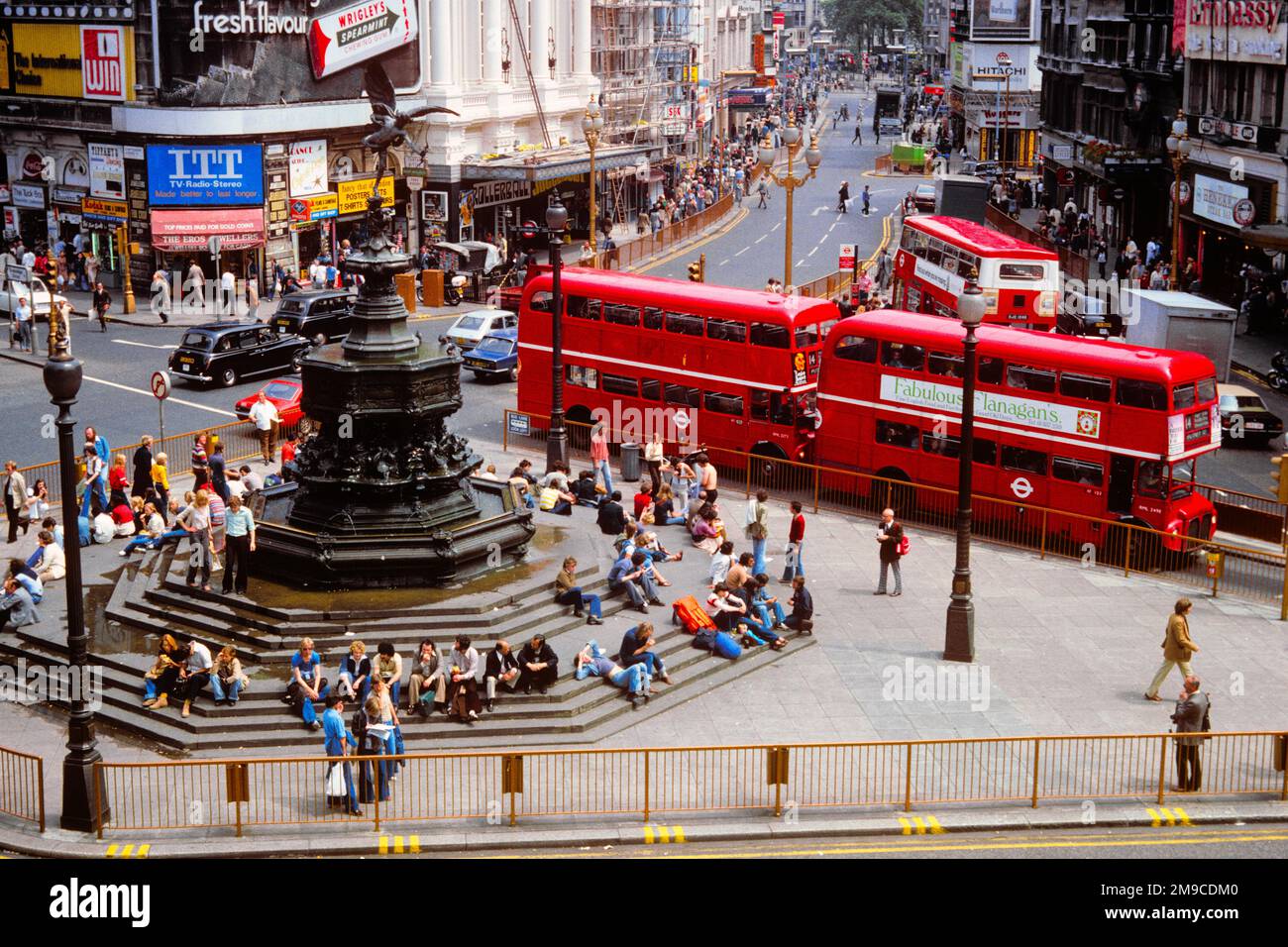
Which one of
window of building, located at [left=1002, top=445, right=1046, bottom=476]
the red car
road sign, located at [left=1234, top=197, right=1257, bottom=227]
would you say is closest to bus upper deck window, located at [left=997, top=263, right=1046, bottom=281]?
road sign, located at [left=1234, top=197, right=1257, bottom=227]

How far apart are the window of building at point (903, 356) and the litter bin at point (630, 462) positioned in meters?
5.67

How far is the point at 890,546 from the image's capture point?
2842cm

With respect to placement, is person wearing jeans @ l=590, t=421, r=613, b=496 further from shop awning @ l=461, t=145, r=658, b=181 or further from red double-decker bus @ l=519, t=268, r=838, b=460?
shop awning @ l=461, t=145, r=658, b=181

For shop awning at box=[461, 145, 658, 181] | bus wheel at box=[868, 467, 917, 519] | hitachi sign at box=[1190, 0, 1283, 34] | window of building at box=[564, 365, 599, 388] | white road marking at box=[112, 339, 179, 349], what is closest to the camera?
bus wheel at box=[868, 467, 917, 519]

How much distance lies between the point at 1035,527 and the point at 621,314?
35.8 feet

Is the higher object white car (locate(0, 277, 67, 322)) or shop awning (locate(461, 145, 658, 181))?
shop awning (locate(461, 145, 658, 181))

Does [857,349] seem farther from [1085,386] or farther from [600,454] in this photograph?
[600,454]

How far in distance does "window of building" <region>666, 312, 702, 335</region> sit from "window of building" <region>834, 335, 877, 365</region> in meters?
3.53

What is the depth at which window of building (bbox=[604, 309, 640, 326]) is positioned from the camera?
37.8m

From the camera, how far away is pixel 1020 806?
68.3 ft

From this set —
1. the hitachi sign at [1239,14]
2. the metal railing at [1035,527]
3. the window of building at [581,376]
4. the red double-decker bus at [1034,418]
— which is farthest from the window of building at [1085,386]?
the hitachi sign at [1239,14]

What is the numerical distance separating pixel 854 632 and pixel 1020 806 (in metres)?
6.55

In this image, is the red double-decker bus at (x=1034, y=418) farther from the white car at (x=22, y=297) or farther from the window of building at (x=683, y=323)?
the white car at (x=22, y=297)

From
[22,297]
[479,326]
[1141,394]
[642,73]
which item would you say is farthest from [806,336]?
[642,73]
